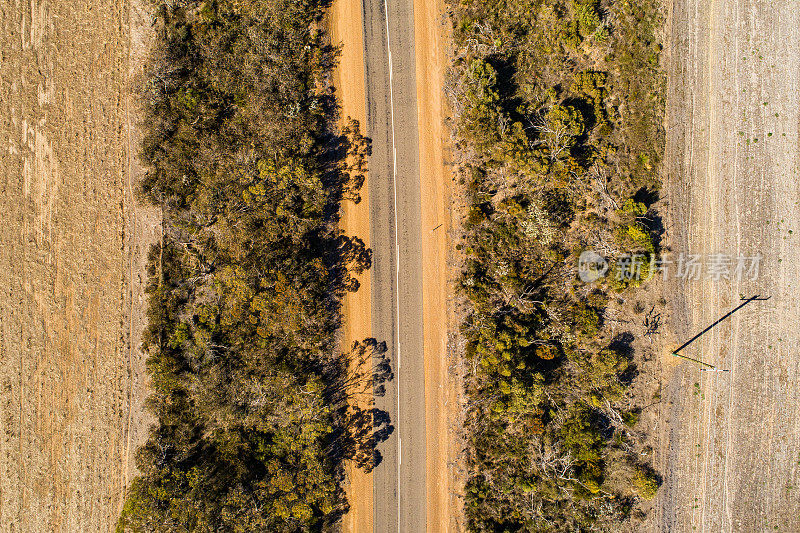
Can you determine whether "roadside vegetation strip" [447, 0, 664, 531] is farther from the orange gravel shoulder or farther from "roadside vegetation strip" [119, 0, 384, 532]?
"roadside vegetation strip" [119, 0, 384, 532]

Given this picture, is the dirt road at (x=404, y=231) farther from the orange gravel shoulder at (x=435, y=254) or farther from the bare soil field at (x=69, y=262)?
the bare soil field at (x=69, y=262)

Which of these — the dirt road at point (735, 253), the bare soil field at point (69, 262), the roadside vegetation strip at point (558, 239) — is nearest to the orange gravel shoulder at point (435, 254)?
the roadside vegetation strip at point (558, 239)

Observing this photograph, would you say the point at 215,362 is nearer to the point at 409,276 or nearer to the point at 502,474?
the point at 409,276

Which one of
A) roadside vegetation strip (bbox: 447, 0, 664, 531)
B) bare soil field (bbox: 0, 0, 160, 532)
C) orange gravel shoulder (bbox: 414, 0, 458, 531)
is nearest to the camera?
roadside vegetation strip (bbox: 447, 0, 664, 531)
